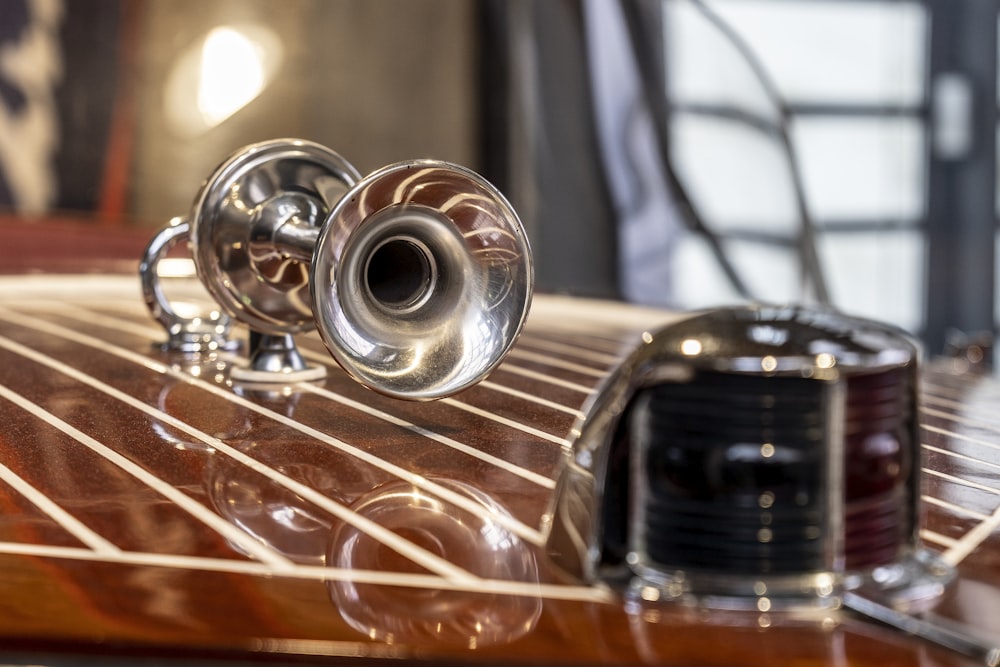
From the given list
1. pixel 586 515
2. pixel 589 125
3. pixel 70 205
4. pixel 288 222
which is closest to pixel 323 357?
pixel 288 222

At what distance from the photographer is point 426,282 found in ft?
4.13

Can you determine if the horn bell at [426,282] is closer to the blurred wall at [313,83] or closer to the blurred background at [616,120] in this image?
the blurred background at [616,120]

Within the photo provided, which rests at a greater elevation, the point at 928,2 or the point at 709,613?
the point at 928,2

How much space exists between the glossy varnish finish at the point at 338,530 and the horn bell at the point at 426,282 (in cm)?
8

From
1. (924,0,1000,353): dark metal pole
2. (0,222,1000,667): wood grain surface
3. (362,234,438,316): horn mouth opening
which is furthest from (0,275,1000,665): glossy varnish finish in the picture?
(924,0,1000,353): dark metal pole

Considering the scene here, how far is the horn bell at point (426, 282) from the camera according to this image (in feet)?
3.78

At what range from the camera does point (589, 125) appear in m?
5.10

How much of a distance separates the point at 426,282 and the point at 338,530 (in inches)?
17.1

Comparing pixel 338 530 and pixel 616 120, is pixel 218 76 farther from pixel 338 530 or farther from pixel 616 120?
pixel 338 530

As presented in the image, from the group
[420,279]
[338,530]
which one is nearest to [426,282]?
[420,279]

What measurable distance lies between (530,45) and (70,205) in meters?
1.96

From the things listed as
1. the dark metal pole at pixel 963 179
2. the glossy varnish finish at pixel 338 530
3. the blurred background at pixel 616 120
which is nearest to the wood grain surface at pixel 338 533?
the glossy varnish finish at pixel 338 530

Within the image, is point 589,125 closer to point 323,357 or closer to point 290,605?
point 323,357

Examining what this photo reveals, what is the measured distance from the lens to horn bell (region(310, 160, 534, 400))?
45.4 inches
